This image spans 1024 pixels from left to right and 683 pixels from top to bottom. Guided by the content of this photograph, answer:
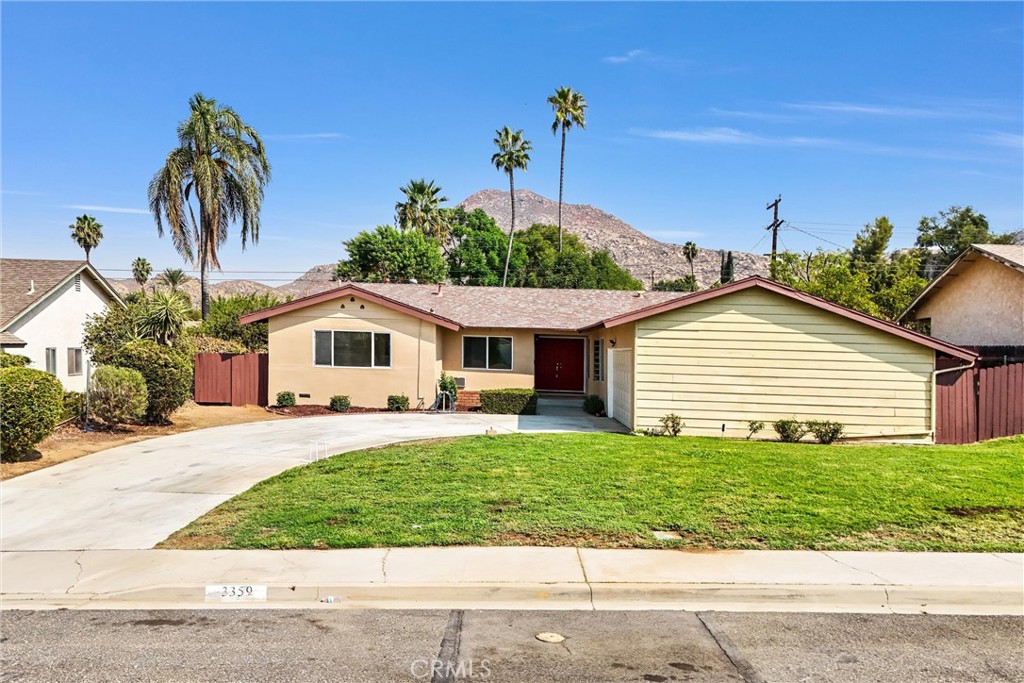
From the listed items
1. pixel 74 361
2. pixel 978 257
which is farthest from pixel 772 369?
pixel 74 361

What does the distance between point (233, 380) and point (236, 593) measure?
59.5 ft

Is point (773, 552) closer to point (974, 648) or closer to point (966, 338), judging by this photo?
point (974, 648)

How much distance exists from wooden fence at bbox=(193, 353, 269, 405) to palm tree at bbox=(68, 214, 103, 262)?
134 ft

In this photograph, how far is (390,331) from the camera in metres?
22.0

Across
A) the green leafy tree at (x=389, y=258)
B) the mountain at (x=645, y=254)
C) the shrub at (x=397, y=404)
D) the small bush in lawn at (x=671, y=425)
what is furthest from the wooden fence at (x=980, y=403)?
the mountain at (x=645, y=254)

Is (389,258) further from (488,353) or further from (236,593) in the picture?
(236,593)

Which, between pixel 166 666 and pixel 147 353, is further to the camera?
pixel 147 353

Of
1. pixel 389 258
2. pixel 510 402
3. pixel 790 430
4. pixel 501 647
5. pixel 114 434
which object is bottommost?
pixel 501 647

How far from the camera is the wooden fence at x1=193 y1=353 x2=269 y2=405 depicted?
2264 centimetres

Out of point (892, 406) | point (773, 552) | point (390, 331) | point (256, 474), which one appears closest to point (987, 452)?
point (892, 406)

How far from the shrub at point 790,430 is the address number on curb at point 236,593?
12.1 meters

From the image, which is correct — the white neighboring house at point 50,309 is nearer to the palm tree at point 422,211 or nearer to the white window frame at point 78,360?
the white window frame at point 78,360

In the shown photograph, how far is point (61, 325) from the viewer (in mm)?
25203

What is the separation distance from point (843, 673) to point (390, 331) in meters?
18.7
